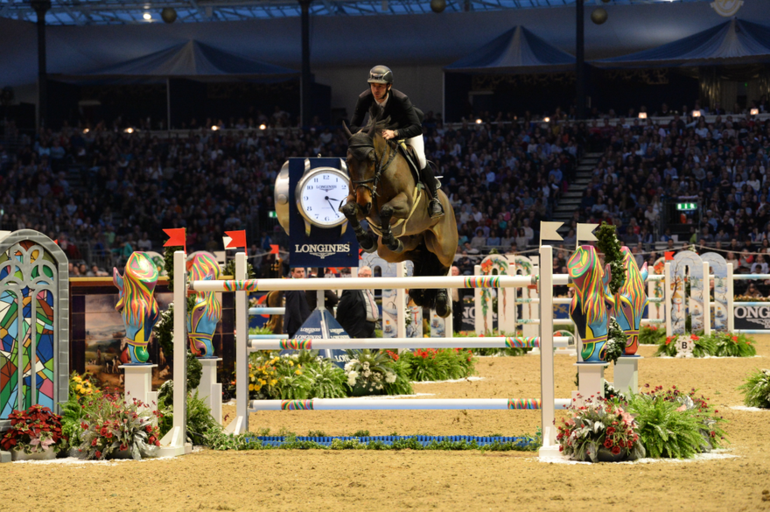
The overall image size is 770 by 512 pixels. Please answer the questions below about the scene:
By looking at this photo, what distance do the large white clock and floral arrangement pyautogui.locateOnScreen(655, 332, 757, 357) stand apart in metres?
7.59

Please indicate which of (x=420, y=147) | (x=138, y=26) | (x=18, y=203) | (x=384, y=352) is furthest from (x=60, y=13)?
(x=420, y=147)

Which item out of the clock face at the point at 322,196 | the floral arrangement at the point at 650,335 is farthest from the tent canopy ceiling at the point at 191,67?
the clock face at the point at 322,196

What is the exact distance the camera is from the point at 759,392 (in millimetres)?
8750

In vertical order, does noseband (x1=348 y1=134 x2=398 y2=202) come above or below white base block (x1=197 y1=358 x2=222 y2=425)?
above

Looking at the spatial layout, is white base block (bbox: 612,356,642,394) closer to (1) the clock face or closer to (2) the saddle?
(2) the saddle

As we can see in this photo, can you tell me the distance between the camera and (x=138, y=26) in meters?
31.2

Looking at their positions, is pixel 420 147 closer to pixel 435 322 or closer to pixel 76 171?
pixel 435 322

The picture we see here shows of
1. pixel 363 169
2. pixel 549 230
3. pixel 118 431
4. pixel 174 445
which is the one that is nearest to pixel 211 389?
pixel 174 445

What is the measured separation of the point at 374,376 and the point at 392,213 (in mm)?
4849

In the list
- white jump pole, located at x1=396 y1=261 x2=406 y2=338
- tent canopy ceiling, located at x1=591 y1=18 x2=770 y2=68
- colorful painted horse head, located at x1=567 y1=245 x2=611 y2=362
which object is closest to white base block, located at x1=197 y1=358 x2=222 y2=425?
colorful painted horse head, located at x1=567 y1=245 x2=611 y2=362

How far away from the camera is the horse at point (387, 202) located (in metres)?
5.70

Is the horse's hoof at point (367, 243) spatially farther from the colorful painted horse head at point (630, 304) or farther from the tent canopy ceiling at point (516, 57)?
the tent canopy ceiling at point (516, 57)

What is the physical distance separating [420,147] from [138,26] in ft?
89.4

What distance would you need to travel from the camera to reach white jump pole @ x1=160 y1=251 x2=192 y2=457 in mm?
6738
